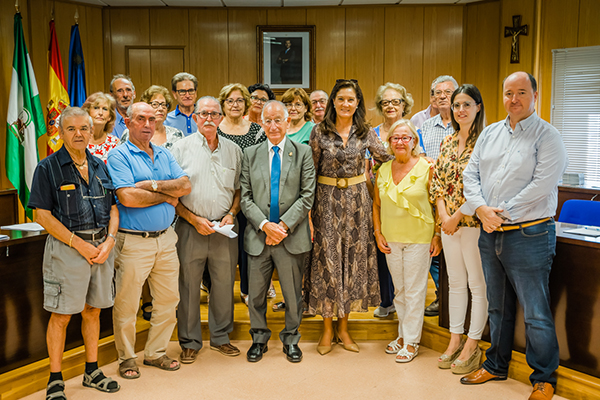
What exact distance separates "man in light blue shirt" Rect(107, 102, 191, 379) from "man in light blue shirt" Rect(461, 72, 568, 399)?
5.95ft

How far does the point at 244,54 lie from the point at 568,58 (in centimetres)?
420

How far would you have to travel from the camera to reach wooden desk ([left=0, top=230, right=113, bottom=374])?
9.23 ft

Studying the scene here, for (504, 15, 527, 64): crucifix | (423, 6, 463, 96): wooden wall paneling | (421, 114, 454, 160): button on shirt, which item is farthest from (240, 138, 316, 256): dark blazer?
(423, 6, 463, 96): wooden wall paneling

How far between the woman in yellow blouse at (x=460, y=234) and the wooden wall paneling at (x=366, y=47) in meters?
3.95

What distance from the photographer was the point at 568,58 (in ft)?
19.4

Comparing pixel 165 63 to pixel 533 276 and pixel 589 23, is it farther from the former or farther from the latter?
pixel 533 276

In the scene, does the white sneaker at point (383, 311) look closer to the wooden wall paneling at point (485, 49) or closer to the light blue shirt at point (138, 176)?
the light blue shirt at point (138, 176)

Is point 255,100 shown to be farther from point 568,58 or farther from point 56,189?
point 568,58

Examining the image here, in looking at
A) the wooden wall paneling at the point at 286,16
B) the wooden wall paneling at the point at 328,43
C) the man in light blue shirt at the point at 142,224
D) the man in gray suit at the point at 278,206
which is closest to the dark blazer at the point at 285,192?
the man in gray suit at the point at 278,206

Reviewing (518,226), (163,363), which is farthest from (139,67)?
(518,226)

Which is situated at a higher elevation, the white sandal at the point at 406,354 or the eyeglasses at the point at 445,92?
the eyeglasses at the point at 445,92

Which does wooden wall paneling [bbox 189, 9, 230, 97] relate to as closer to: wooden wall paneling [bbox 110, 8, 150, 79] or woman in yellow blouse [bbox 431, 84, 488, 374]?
wooden wall paneling [bbox 110, 8, 150, 79]

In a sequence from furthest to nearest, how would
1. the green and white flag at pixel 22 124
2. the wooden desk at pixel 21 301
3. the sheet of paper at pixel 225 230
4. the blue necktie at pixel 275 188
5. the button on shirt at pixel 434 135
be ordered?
the green and white flag at pixel 22 124 < the button on shirt at pixel 434 135 < the blue necktie at pixel 275 188 < the sheet of paper at pixel 225 230 < the wooden desk at pixel 21 301

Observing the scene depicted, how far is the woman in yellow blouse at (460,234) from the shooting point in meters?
3.00
